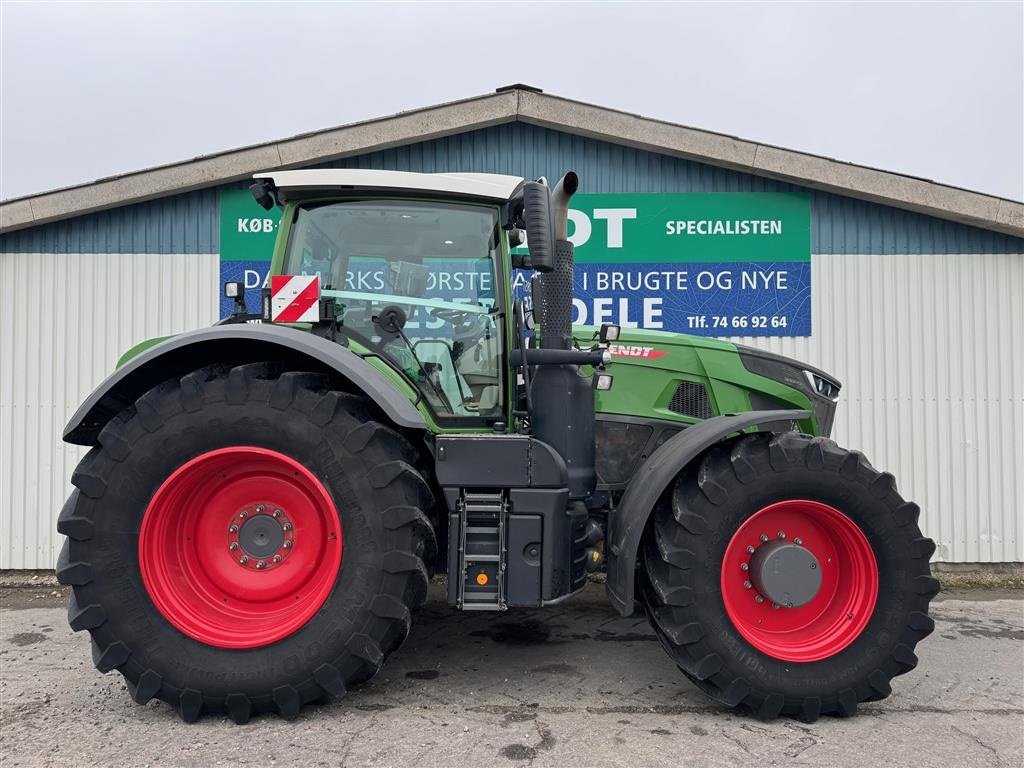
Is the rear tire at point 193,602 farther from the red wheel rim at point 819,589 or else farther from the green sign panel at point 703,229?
the green sign panel at point 703,229

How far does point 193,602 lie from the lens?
9.52ft

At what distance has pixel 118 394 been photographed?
119 inches

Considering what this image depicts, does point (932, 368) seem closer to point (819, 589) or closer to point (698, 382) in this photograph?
point (698, 382)

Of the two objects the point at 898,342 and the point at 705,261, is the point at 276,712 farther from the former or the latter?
the point at 898,342

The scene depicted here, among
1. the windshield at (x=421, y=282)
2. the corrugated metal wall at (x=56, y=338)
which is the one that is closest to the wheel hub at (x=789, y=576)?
the windshield at (x=421, y=282)

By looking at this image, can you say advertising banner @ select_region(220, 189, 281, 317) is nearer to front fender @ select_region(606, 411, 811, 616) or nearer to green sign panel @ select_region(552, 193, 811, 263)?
green sign panel @ select_region(552, 193, 811, 263)

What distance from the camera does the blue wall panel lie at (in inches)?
230

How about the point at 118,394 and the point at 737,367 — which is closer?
the point at 118,394

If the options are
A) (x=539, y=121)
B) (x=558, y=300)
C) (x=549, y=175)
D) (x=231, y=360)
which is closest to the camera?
(x=231, y=360)

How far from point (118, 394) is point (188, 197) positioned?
3.53m

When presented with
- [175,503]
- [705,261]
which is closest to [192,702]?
[175,503]

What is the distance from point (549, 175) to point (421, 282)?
10.2 ft

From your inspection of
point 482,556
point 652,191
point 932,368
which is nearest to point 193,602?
point 482,556

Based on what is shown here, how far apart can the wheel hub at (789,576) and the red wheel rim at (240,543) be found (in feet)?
6.22
